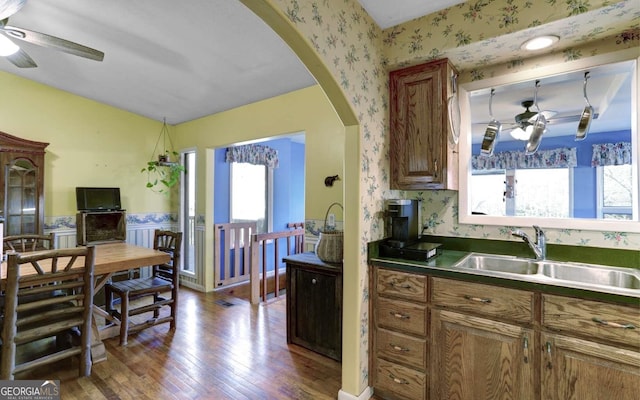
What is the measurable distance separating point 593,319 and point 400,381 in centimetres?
104

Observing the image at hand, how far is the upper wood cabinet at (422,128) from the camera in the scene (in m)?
1.94

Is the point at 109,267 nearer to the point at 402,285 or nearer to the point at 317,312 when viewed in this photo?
the point at 317,312

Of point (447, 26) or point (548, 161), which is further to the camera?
point (548, 161)

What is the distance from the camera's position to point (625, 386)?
1.31m

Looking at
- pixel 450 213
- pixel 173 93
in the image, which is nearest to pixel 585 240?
Result: pixel 450 213

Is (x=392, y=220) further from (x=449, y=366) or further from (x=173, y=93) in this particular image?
(x=173, y=93)

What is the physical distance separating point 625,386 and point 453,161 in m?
1.35

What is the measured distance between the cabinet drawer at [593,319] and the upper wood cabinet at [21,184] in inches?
185

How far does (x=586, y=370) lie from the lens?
54.0 inches

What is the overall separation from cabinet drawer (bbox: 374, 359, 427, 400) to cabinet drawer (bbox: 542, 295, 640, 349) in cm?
75

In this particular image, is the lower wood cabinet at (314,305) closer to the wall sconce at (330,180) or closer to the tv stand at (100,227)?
the wall sconce at (330,180)

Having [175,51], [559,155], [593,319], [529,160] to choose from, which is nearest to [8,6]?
[175,51]

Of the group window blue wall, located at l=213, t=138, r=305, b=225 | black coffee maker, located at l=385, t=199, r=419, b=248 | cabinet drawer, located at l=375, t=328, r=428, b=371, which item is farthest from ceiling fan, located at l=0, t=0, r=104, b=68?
cabinet drawer, located at l=375, t=328, r=428, b=371

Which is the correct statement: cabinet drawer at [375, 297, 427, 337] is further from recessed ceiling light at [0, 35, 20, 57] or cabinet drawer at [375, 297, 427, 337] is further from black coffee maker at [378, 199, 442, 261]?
recessed ceiling light at [0, 35, 20, 57]
